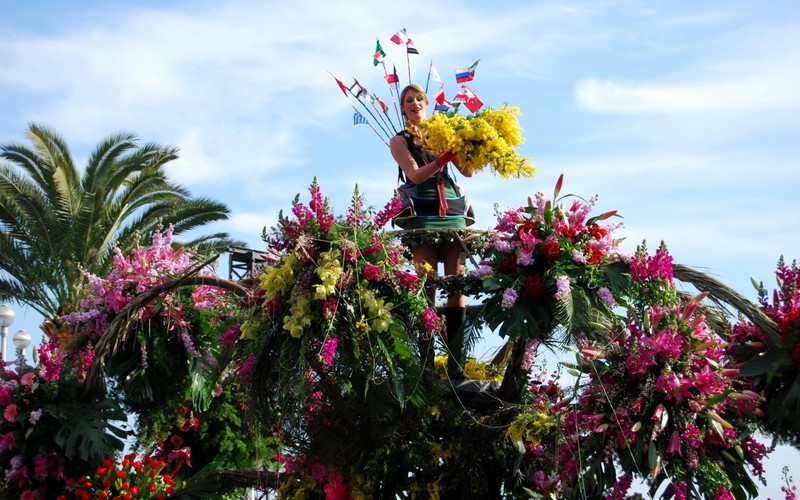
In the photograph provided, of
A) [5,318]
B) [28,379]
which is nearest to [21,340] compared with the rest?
[5,318]

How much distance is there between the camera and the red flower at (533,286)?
6996mm

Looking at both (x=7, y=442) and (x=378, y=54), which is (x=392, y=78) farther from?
(x=7, y=442)

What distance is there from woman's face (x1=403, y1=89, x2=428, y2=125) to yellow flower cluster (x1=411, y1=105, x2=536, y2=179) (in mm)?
651

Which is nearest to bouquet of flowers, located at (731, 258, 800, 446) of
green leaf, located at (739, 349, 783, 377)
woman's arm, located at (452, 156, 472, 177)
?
green leaf, located at (739, 349, 783, 377)

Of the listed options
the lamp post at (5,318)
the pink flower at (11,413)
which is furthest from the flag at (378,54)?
the lamp post at (5,318)

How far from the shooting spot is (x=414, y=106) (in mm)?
8469

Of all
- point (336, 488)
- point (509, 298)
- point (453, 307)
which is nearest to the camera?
point (509, 298)

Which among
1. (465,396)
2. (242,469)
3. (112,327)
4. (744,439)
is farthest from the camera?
(242,469)

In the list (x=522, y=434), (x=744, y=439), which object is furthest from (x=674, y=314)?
(x=522, y=434)

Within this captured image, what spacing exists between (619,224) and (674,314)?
1.01 m

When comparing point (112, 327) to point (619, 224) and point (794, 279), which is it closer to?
point (619, 224)

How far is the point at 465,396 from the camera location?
783 centimetres

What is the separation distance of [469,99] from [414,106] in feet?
2.19

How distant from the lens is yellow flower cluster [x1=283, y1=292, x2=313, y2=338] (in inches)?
269
